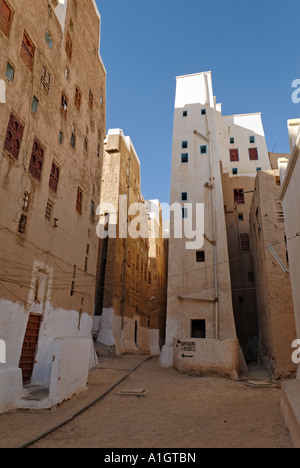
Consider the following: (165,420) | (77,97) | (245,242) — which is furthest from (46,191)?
(245,242)

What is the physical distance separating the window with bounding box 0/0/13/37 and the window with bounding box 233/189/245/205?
22.3 metres

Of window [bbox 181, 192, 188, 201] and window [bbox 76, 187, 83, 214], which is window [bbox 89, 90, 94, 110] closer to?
window [bbox 76, 187, 83, 214]

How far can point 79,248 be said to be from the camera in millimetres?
17938

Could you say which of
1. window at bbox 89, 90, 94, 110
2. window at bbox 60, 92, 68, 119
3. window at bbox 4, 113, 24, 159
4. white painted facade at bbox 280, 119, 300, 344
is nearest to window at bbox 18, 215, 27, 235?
window at bbox 4, 113, 24, 159

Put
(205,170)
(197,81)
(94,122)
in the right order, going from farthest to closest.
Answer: (197,81)
(205,170)
(94,122)

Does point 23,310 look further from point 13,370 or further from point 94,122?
point 94,122

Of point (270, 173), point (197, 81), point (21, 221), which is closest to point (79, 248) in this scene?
point (21, 221)

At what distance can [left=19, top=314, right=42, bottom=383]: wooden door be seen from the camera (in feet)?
40.7

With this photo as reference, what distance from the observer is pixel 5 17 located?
1242cm

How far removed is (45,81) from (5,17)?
124 inches

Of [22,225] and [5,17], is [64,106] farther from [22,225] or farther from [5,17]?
[22,225]

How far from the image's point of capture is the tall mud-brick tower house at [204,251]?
680 inches
